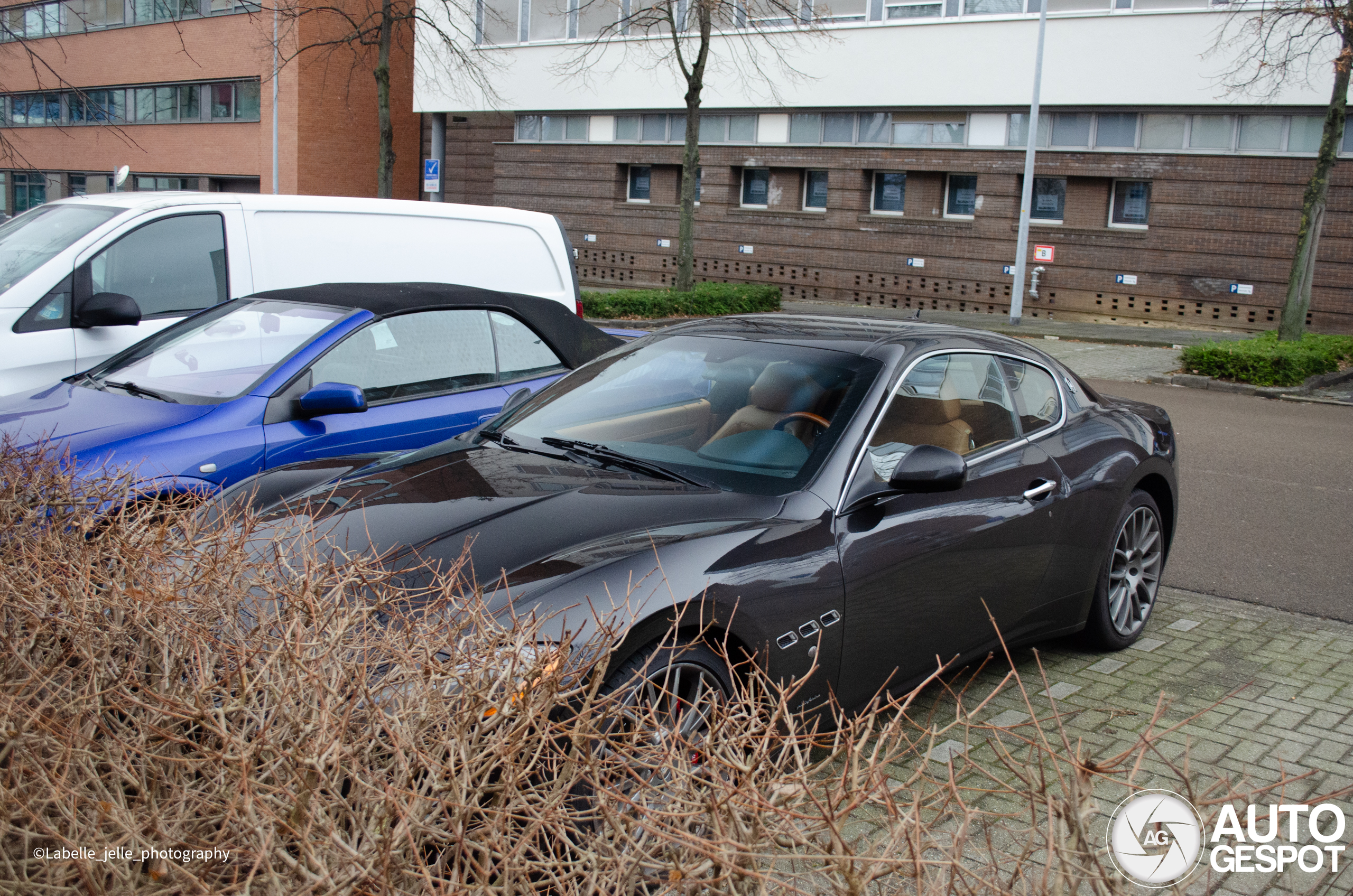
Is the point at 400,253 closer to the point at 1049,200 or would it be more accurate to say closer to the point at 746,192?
the point at 1049,200

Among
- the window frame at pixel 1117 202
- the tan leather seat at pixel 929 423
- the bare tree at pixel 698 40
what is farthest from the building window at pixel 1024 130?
the tan leather seat at pixel 929 423

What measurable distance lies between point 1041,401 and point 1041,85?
23.3 m

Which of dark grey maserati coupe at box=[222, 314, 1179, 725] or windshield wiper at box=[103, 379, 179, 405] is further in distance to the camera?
windshield wiper at box=[103, 379, 179, 405]

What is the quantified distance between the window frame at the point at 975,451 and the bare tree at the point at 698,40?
59.9ft

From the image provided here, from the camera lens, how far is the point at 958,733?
419cm

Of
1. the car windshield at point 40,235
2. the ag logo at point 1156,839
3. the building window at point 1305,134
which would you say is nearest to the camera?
the ag logo at point 1156,839

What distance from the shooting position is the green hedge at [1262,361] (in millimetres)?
15492

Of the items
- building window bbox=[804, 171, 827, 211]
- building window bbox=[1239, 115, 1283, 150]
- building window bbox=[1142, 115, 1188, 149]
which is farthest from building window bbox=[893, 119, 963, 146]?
building window bbox=[1239, 115, 1283, 150]

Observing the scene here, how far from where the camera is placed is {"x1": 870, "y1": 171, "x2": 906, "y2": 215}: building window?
28500mm

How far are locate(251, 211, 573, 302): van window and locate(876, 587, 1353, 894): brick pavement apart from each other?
454 centimetres

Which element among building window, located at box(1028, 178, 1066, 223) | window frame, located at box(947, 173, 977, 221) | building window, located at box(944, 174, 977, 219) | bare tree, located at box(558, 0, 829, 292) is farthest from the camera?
building window, located at box(944, 174, 977, 219)

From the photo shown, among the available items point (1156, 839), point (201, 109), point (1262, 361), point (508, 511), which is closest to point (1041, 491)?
point (508, 511)

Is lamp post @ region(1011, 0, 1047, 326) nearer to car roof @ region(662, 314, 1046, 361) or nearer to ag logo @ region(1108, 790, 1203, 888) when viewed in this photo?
car roof @ region(662, 314, 1046, 361)

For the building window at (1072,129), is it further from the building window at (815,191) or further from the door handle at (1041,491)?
the door handle at (1041,491)
